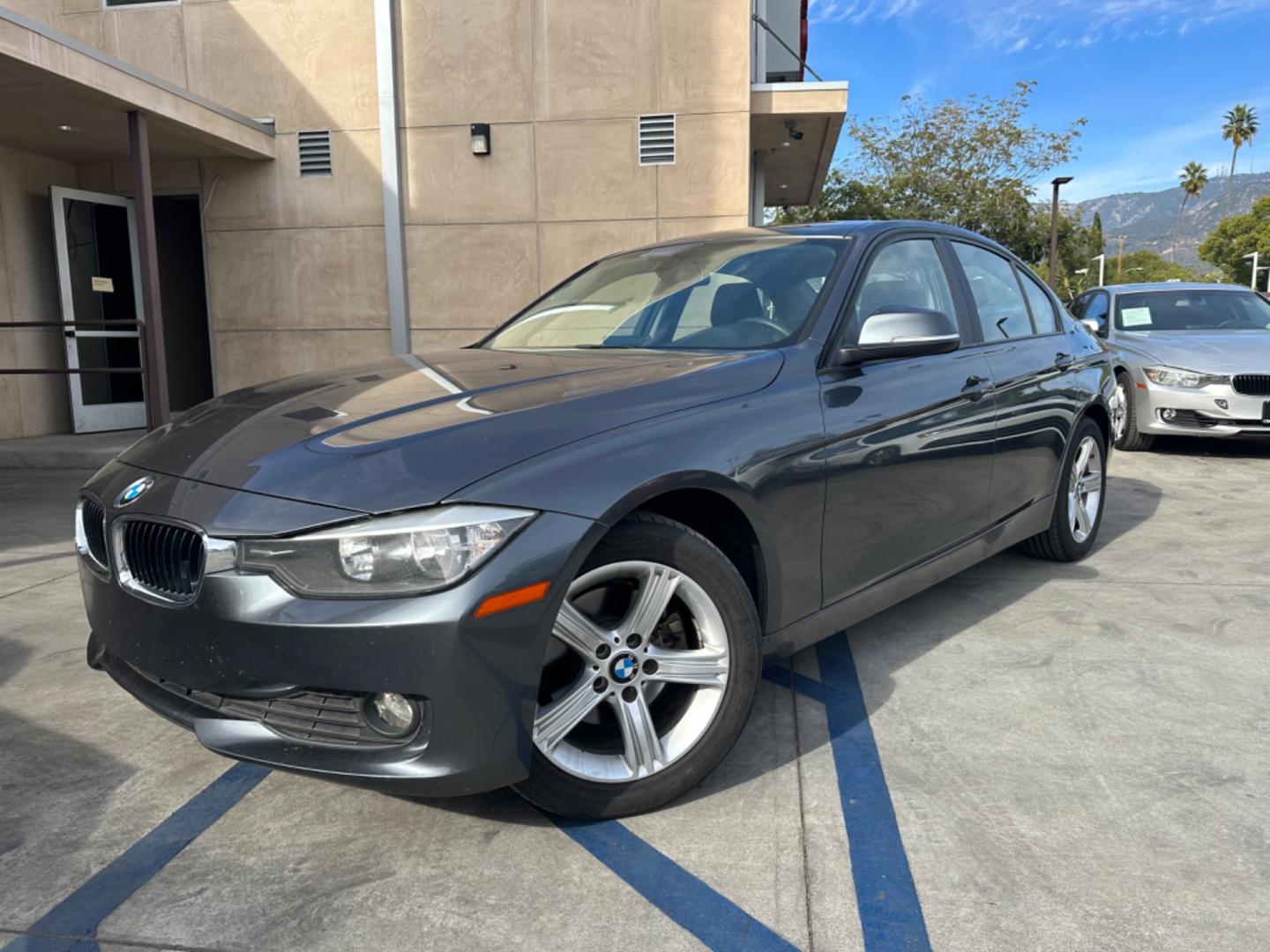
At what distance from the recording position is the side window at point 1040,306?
15.1 feet

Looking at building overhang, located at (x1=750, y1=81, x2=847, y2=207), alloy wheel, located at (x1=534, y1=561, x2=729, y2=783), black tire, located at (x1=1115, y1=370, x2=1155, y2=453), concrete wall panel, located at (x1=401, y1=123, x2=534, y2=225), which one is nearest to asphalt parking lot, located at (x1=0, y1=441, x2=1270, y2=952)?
alloy wheel, located at (x1=534, y1=561, x2=729, y2=783)

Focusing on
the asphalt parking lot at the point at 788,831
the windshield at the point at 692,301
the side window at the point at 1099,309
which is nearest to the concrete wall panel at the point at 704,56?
the side window at the point at 1099,309

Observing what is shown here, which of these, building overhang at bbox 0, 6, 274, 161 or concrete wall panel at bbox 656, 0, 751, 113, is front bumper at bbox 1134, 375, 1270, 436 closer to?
concrete wall panel at bbox 656, 0, 751, 113

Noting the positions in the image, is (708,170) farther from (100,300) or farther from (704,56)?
(100,300)

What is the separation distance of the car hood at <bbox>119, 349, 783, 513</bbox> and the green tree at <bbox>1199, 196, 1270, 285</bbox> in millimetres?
72678

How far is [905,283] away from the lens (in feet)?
11.9

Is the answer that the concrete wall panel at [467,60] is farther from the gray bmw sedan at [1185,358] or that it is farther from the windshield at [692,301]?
the windshield at [692,301]

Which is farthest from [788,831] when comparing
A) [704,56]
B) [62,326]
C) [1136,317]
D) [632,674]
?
[62,326]

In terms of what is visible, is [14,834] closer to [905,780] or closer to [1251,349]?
[905,780]

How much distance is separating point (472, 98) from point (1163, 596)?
8.37 m

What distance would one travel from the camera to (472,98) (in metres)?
10.1

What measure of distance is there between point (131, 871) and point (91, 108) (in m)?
7.85

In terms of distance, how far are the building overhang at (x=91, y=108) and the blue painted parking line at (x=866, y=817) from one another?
6721 mm

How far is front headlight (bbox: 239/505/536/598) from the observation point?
6.75 feet
